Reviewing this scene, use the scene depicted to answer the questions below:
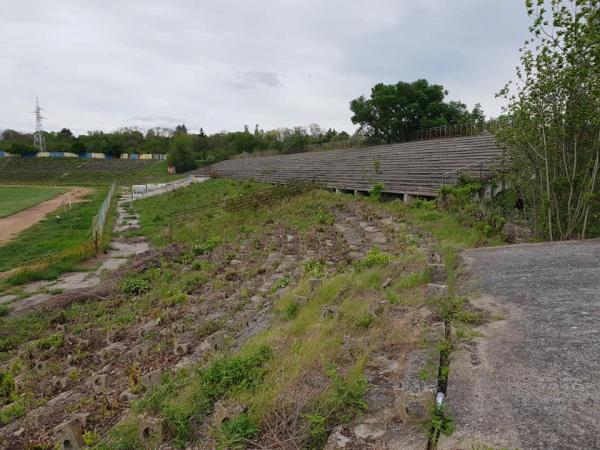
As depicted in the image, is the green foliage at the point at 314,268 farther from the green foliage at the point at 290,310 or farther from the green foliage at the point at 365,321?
the green foliage at the point at 365,321

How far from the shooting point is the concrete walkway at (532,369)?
2.64m

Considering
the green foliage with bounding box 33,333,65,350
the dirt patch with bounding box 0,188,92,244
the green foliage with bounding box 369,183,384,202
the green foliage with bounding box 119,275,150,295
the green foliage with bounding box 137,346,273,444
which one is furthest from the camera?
the dirt patch with bounding box 0,188,92,244

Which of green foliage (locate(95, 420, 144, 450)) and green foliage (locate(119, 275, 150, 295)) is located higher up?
green foliage (locate(95, 420, 144, 450))

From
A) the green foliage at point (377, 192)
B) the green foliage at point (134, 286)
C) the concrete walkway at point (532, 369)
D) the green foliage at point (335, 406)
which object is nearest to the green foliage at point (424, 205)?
the green foliage at point (377, 192)

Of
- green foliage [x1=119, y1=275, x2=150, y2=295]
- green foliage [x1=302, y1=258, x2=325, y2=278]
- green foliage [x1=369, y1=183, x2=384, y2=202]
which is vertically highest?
green foliage [x1=369, y1=183, x2=384, y2=202]

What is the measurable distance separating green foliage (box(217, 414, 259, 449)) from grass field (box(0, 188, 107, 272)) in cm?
1303

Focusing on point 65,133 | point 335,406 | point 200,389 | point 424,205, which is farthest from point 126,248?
point 65,133

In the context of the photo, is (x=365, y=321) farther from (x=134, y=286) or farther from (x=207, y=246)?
(x=207, y=246)

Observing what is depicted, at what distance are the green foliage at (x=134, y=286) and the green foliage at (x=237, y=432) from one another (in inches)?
273

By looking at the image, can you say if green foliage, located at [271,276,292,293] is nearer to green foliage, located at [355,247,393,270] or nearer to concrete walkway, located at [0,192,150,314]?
green foliage, located at [355,247,393,270]

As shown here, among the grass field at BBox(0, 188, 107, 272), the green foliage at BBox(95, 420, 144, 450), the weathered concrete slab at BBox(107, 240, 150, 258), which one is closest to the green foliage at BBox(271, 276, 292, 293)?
the green foliage at BBox(95, 420, 144, 450)

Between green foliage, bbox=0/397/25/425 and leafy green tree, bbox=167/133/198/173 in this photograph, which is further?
leafy green tree, bbox=167/133/198/173

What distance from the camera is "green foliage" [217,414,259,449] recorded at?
9.53ft

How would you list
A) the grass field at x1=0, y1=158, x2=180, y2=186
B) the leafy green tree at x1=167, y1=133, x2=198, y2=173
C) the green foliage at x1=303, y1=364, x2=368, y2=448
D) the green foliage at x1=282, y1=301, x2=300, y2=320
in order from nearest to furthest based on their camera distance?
the green foliage at x1=303, y1=364, x2=368, y2=448 → the green foliage at x1=282, y1=301, x2=300, y2=320 → the grass field at x1=0, y1=158, x2=180, y2=186 → the leafy green tree at x1=167, y1=133, x2=198, y2=173
